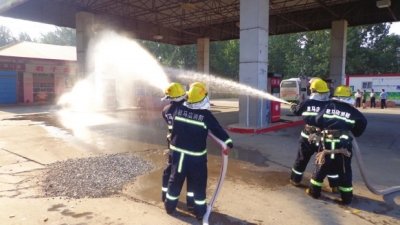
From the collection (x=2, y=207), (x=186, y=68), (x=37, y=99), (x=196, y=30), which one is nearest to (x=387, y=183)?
(x=2, y=207)

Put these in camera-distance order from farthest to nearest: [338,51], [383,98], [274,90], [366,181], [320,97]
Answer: [383,98] → [338,51] → [274,90] → [320,97] → [366,181]

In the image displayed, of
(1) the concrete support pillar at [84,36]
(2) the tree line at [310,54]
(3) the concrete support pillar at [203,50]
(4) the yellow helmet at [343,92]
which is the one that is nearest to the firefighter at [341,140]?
(4) the yellow helmet at [343,92]

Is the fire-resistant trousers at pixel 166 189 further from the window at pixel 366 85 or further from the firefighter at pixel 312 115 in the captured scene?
the window at pixel 366 85

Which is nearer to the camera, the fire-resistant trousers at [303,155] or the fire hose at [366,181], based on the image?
the fire hose at [366,181]

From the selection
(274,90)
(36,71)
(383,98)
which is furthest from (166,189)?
(36,71)

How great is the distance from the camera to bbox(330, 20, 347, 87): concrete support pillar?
1849 centimetres

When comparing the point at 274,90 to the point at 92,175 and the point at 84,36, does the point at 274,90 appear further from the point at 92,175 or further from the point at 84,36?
the point at 84,36

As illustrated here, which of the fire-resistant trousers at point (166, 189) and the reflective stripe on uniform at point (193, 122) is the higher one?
the reflective stripe on uniform at point (193, 122)

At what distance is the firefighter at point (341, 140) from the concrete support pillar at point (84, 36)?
16.0 m

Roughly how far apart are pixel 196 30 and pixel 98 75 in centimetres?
906

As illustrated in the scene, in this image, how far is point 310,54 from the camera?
43.9 metres

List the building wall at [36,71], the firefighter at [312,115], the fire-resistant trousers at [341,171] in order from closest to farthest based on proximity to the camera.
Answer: the fire-resistant trousers at [341,171] < the firefighter at [312,115] < the building wall at [36,71]

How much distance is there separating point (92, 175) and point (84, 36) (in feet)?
46.3

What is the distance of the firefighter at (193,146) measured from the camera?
4.25 m
